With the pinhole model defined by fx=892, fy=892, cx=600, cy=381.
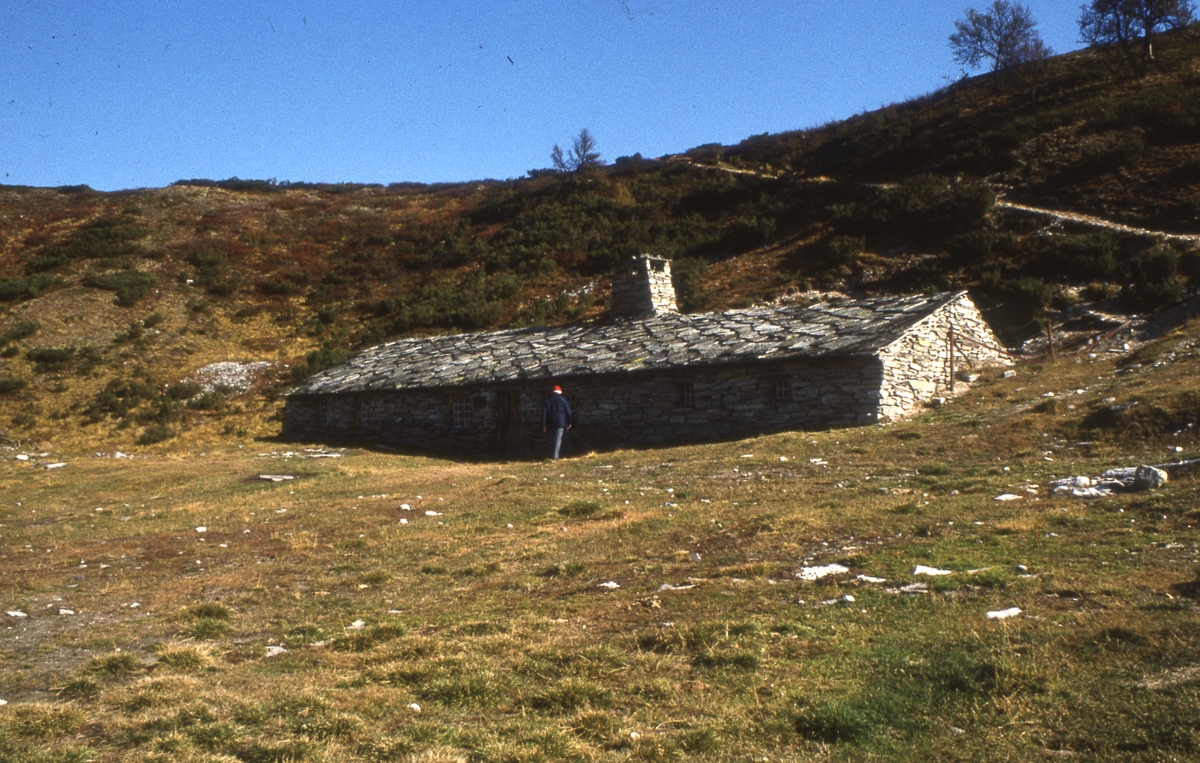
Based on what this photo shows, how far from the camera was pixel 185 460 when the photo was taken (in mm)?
23125

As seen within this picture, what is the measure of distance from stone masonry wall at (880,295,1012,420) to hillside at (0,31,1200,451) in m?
5.21

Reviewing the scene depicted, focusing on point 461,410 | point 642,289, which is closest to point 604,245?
point 642,289

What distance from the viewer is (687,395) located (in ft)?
69.8

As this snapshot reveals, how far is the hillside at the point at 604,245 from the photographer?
3166cm

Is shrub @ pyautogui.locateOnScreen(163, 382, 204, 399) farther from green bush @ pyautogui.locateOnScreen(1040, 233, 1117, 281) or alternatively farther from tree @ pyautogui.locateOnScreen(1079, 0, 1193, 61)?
tree @ pyautogui.locateOnScreen(1079, 0, 1193, 61)

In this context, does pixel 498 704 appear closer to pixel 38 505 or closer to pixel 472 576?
pixel 472 576

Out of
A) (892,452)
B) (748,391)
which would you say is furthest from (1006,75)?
(892,452)

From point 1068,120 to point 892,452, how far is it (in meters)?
34.4

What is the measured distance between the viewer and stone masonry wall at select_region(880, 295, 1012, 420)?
19.0m

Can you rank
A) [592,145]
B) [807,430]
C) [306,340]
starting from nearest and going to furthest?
[807,430]
[306,340]
[592,145]

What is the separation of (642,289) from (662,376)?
608 cm

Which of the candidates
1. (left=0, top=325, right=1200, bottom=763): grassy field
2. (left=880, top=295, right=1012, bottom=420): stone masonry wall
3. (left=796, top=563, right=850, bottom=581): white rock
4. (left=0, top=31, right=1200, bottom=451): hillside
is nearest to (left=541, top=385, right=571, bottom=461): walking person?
(left=0, top=325, right=1200, bottom=763): grassy field

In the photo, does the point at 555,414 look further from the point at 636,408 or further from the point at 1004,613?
the point at 1004,613

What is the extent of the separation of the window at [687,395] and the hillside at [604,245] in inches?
463
